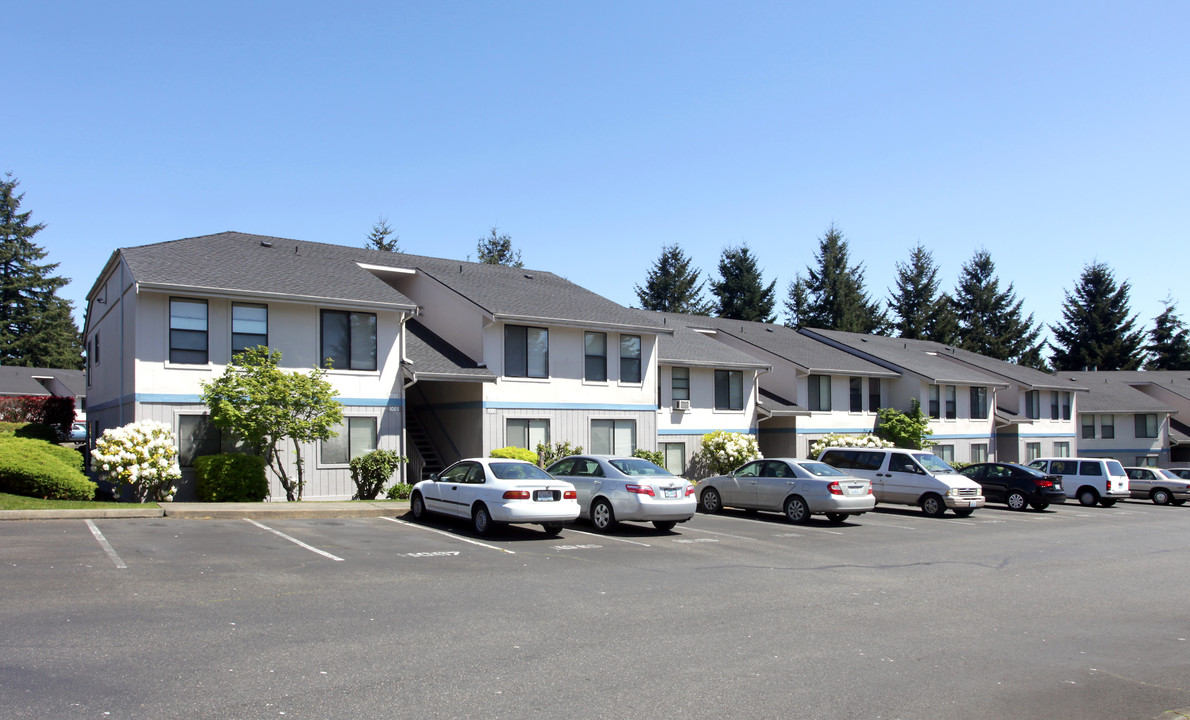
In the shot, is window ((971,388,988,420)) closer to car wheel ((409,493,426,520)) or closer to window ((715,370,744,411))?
window ((715,370,744,411))

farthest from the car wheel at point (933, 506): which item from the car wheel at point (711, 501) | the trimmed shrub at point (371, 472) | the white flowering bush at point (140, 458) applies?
the white flowering bush at point (140, 458)

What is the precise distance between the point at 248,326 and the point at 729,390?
18.5 metres

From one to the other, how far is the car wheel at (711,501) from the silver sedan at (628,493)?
427cm

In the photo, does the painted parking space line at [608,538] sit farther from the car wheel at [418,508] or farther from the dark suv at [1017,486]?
the dark suv at [1017,486]

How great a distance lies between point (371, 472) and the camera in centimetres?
2256

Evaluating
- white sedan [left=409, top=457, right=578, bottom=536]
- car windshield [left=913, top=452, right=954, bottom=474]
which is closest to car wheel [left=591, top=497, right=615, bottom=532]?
white sedan [left=409, top=457, right=578, bottom=536]

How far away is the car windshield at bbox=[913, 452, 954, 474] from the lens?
25.3 meters

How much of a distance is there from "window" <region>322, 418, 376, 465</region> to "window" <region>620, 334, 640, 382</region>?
8700 mm

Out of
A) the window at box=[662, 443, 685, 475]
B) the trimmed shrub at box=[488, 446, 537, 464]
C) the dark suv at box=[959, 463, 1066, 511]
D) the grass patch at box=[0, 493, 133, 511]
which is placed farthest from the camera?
the window at box=[662, 443, 685, 475]

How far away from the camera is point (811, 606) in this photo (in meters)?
10.9

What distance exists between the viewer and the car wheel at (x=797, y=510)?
829 inches

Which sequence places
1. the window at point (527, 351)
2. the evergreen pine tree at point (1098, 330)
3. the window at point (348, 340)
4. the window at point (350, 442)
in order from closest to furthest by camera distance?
the window at point (350, 442) < the window at point (348, 340) < the window at point (527, 351) < the evergreen pine tree at point (1098, 330)

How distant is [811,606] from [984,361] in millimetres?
47786

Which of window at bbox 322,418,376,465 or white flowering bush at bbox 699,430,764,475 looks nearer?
window at bbox 322,418,376,465
